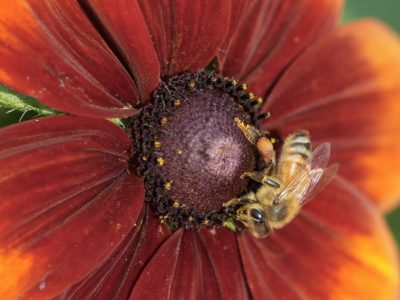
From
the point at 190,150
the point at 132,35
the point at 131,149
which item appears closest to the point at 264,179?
the point at 190,150

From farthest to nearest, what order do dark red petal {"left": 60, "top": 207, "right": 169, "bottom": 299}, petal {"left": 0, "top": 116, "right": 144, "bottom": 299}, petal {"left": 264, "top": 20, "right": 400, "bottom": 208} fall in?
1. petal {"left": 264, "top": 20, "right": 400, "bottom": 208}
2. dark red petal {"left": 60, "top": 207, "right": 169, "bottom": 299}
3. petal {"left": 0, "top": 116, "right": 144, "bottom": 299}

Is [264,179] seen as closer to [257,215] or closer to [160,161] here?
[257,215]

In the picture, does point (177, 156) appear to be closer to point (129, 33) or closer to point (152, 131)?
point (152, 131)

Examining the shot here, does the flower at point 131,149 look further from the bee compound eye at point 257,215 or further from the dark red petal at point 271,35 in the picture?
the bee compound eye at point 257,215

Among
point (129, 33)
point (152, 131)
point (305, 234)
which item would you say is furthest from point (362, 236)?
→ point (129, 33)

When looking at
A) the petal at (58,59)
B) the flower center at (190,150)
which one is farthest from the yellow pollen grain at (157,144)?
the petal at (58,59)

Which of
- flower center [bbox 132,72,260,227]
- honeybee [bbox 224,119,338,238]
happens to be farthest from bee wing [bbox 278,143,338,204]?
flower center [bbox 132,72,260,227]

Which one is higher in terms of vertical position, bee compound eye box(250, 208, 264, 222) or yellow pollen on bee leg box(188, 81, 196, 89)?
yellow pollen on bee leg box(188, 81, 196, 89)

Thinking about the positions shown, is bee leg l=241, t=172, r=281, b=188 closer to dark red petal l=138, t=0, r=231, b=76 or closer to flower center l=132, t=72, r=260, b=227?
flower center l=132, t=72, r=260, b=227
